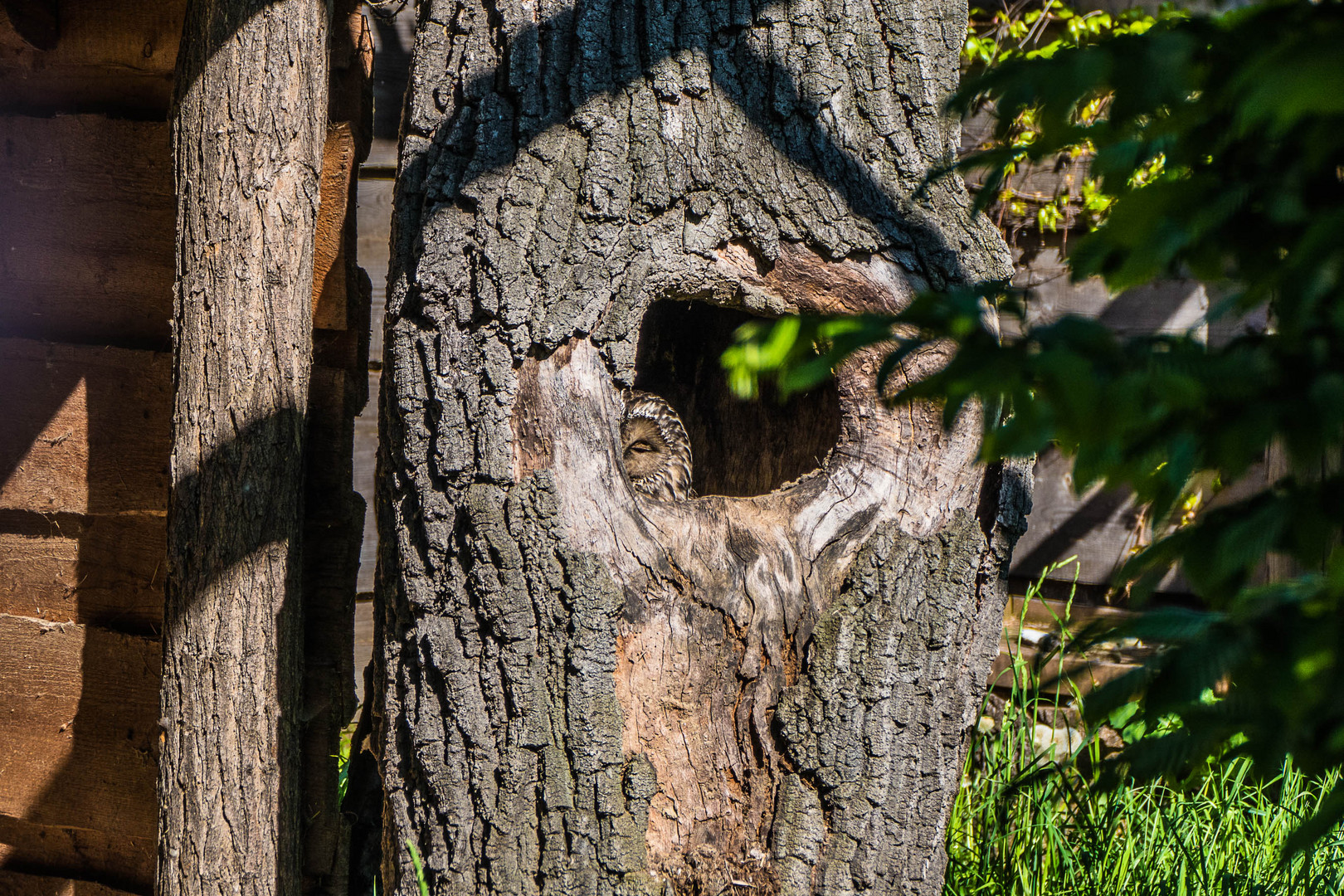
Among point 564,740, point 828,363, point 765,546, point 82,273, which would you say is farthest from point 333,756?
point 828,363

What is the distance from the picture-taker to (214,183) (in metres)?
1.62

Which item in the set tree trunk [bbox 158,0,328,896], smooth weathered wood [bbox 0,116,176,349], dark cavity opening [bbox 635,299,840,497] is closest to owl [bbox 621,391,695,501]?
dark cavity opening [bbox 635,299,840,497]

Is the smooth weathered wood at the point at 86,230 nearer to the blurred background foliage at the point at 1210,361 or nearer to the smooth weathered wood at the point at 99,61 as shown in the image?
the smooth weathered wood at the point at 99,61

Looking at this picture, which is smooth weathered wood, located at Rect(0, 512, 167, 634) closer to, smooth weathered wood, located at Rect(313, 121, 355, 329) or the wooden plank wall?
the wooden plank wall

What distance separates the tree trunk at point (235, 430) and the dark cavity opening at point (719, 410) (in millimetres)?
891

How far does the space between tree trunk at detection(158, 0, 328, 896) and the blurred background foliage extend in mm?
1318

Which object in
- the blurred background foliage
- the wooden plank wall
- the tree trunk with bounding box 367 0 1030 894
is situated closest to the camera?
the blurred background foliage

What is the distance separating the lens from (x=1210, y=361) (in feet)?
1.65

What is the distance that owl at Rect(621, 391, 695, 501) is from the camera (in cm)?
220

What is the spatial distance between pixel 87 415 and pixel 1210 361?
228 cm

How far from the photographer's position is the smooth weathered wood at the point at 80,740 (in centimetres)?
210

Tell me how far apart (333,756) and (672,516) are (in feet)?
2.92

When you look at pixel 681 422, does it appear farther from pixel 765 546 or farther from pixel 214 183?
pixel 214 183

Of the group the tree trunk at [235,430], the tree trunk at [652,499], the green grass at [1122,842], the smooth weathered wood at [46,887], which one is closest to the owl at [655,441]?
the tree trunk at [652,499]
